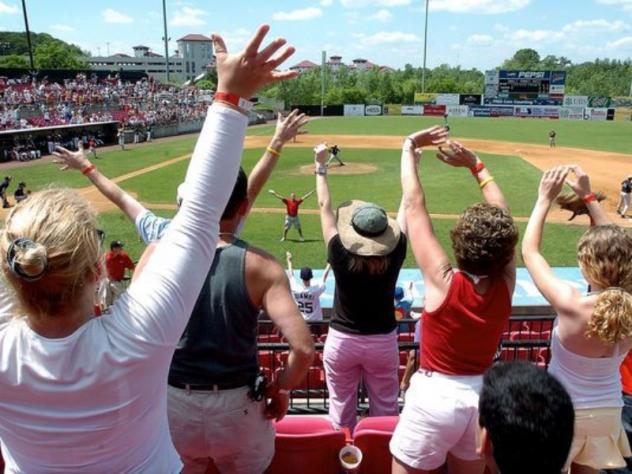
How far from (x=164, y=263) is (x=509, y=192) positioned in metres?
21.5

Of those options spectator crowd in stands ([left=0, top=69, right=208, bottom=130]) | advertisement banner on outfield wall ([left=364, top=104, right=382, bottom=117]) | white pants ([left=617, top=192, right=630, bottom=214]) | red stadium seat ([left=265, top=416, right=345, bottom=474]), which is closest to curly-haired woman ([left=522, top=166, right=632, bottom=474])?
red stadium seat ([left=265, top=416, right=345, bottom=474])

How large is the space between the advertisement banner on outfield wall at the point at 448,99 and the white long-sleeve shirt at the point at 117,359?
224ft

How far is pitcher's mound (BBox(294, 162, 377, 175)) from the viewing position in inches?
1023

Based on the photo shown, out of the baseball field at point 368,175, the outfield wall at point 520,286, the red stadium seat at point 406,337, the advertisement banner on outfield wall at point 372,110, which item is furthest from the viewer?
the advertisement banner on outfield wall at point 372,110

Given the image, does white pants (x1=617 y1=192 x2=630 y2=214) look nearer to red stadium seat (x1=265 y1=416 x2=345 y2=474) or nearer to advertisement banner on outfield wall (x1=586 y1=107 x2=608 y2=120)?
red stadium seat (x1=265 y1=416 x2=345 y2=474)

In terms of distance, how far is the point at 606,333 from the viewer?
2.62 m

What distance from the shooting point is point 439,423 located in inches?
106

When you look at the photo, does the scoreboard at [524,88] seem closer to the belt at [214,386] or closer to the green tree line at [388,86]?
the green tree line at [388,86]

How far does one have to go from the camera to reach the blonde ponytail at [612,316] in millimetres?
2590

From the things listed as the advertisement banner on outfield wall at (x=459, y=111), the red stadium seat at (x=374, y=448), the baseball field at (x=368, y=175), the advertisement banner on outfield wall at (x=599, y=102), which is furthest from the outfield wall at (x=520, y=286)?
the advertisement banner on outfield wall at (x=599, y=102)

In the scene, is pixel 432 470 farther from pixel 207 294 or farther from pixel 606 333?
pixel 207 294

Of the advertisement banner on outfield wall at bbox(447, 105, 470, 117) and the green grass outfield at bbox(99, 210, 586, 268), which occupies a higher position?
the advertisement banner on outfield wall at bbox(447, 105, 470, 117)

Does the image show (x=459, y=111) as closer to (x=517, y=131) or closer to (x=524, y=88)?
(x=524, y=88)

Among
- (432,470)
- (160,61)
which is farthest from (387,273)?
(160,61)
